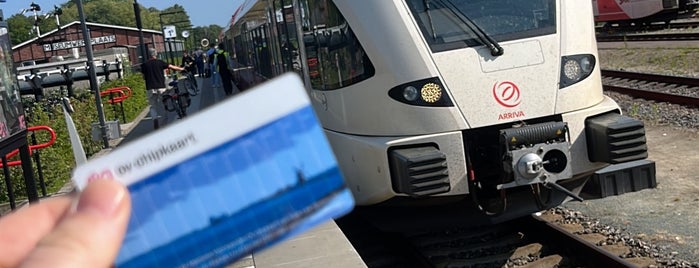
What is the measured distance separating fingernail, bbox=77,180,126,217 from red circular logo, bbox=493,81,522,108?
17.9 feet

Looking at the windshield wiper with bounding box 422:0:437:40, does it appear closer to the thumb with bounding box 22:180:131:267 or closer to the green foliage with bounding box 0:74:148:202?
the thumb with bounding box 22:180:131:267

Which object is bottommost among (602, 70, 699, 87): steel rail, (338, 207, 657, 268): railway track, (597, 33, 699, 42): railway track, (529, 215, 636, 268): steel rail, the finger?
(338, 207, 657, 268): railway track

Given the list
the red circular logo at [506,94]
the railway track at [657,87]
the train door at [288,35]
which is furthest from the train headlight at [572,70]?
the railway track at [657,87]

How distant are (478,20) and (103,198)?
5.78 m

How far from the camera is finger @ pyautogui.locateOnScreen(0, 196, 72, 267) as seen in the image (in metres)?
1.23

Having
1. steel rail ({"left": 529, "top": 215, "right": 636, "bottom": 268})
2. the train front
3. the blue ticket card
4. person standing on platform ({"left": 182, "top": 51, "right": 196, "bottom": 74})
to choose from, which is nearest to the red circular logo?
the train front

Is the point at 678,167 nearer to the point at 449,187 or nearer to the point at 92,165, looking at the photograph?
the point at 449,187

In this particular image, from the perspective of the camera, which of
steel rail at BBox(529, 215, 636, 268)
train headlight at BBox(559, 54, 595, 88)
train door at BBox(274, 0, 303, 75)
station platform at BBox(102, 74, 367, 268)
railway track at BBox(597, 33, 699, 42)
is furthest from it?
railway track at BBox(597, 33, 699, 42)

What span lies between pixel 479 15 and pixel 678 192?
343 centimetres

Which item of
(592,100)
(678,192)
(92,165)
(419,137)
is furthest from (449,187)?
(92,165)

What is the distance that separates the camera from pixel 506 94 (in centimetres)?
641

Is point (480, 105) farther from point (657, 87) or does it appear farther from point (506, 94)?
point (657, 87)

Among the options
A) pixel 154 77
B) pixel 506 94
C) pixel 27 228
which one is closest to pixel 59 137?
pixel 154 77

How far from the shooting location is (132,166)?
118cm
